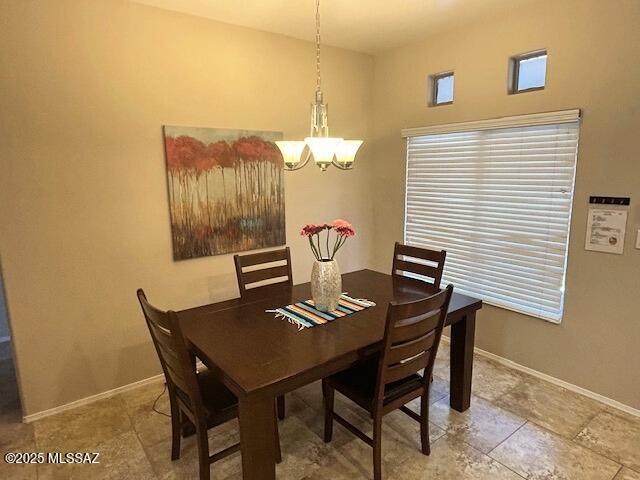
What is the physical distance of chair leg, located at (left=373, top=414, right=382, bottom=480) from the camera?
73.7 inches

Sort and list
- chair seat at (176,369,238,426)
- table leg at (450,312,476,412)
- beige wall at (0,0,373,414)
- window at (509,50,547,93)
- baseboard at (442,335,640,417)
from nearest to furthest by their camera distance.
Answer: chair seat at (176,369,238,426)
beige wall at (0,0,373,414)
table leg at (450,312,476,412)
baseboard at (442,335,640,417)
window at (509,50,547,93)

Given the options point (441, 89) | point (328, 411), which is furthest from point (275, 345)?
point (441, 89)

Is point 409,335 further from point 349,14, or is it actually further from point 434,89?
point 434,89

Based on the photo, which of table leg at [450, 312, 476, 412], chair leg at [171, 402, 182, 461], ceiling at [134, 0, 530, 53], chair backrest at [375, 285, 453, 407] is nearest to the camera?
chair backrest at [375, 285, 453, 407]

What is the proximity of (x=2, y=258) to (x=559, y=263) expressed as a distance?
3657mm

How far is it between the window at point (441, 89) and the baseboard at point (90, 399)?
331 cm

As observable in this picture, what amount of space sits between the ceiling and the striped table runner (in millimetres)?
2030

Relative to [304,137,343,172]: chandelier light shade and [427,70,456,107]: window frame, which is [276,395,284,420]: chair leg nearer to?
[304,137,343,172]: chandelier light shade

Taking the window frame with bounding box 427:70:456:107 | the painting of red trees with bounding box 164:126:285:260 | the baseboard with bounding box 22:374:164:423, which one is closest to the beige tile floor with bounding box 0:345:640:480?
the baseboard with bounding box 22:374:164:423

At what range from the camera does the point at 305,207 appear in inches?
141

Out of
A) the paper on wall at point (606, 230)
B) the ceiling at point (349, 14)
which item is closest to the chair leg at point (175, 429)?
the ceiling at point (349, 14)

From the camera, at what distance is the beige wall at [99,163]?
229cm

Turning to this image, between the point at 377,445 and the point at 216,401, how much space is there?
829 millimetres

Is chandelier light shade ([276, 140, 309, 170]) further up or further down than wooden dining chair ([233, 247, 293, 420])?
further up
